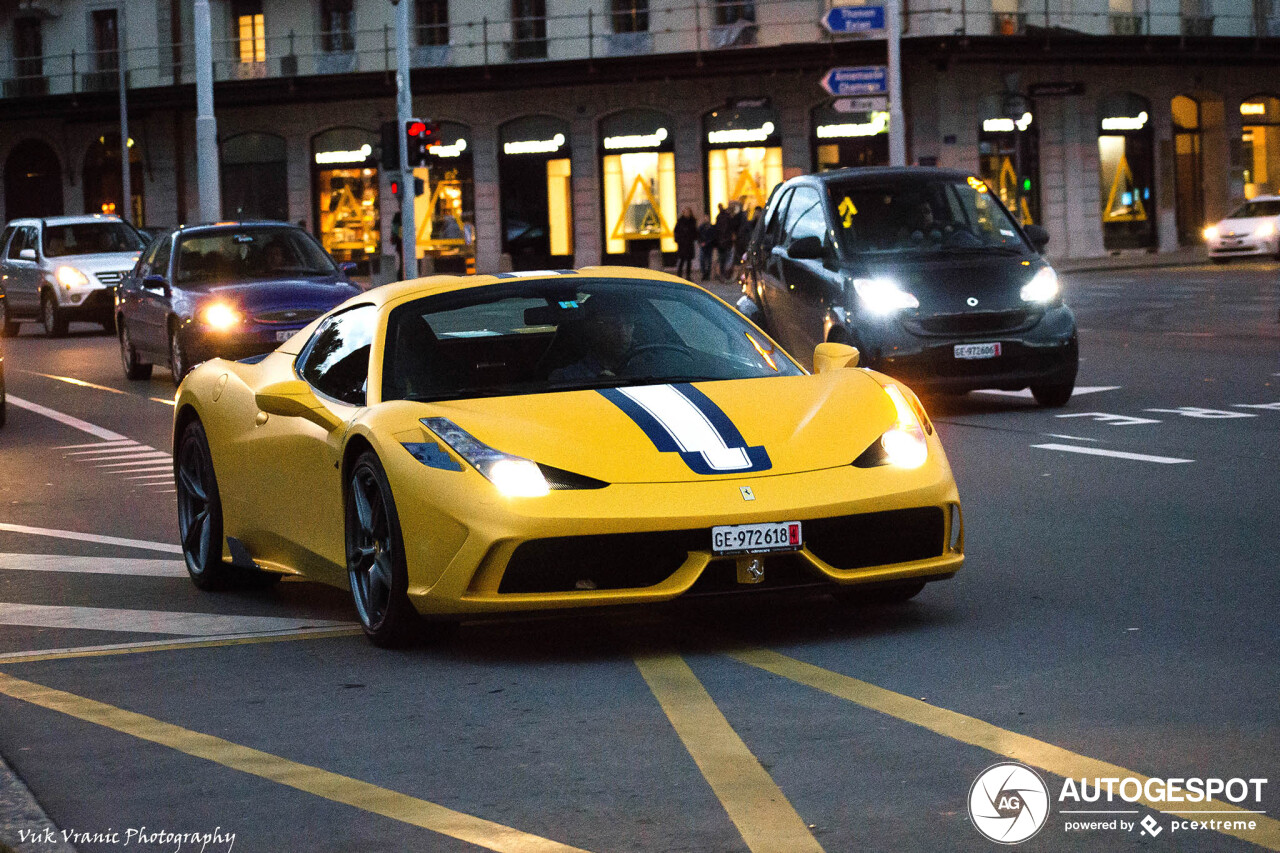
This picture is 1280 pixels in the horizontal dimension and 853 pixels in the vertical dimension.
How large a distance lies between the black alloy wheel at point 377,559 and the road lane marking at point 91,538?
2657mm

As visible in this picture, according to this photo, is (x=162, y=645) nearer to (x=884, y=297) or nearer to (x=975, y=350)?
(x=884, y=297)

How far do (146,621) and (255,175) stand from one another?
4436 cm

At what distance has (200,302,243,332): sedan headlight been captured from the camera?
1836 centimetres

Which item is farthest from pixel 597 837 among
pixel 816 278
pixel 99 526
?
pixel 816 278

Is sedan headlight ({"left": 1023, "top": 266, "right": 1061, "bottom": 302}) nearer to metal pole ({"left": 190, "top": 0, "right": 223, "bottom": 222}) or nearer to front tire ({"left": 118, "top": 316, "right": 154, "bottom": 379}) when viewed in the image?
front tire ({"left": 118, "top": 316, "right": 154, "bottom": 379})

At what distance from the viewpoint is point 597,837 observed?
430 centimetres

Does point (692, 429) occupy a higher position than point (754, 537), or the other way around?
point (692, 429)

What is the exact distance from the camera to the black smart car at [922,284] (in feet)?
46.5

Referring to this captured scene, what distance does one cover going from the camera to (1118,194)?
158 ft

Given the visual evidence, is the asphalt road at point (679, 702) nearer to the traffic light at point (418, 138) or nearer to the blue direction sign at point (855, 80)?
the blue direction sign at point (855, 80)

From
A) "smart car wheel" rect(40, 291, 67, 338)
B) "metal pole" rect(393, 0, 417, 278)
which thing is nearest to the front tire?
"smart car wheel" rect(40, 291, 67, 338)

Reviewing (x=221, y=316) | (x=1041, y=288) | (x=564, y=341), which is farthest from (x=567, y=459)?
(x=221, y=316)

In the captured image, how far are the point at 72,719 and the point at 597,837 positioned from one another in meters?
2.08

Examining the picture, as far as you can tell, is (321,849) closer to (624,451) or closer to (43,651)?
(624,451)
